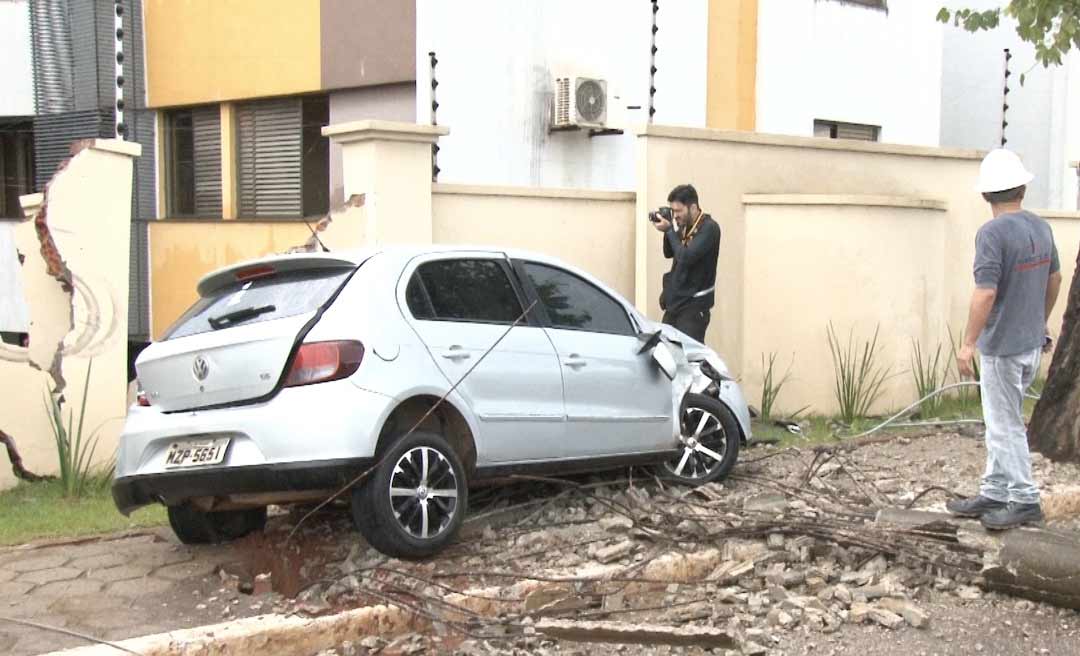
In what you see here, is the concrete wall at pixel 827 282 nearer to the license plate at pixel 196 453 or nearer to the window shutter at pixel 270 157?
the window shutter at pixel 270 157

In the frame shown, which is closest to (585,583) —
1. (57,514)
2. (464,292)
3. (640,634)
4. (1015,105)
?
(640,634)

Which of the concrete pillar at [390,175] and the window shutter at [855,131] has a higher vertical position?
the window shutter at [855,131]

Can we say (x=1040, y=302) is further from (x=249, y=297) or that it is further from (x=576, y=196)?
(x=576, y=196)

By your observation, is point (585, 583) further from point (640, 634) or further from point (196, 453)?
point (196, 453)

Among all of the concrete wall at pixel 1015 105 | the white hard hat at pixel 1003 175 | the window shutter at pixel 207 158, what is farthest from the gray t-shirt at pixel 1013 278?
the concrete wall at pixel 1015 105

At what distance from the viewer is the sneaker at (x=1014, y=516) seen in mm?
6324

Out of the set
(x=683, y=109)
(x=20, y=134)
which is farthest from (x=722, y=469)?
(x=20, y=134)

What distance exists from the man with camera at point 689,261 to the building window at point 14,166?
35.8ft

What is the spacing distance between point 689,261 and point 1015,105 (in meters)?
12.5

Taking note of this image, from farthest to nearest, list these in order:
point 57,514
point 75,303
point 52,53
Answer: point 52,53
point 75,303
point 57,514

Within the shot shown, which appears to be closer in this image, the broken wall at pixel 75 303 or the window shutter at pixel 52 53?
the broken wall at pixel 75 303

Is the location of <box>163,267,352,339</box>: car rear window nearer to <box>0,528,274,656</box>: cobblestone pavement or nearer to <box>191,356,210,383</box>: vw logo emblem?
<box>191,356,210,383</box>: vw logo emblem

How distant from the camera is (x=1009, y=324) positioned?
21.2 ft

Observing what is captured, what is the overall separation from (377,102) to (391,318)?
799cm
